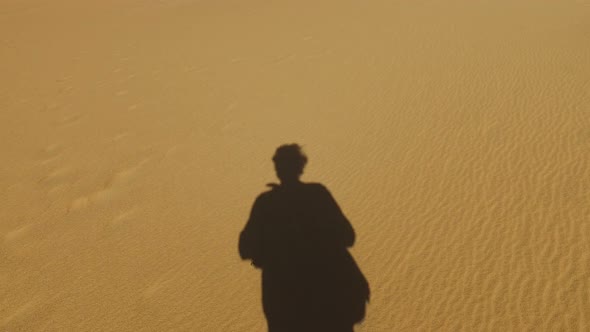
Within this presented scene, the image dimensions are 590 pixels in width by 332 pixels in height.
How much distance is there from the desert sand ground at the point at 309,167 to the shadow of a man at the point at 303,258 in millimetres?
137

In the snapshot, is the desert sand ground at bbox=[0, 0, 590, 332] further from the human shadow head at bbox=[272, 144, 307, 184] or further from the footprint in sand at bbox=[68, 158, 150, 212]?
the human shadow head at bbox=[272, 144, 307, 184]

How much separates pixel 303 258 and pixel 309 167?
1.76m

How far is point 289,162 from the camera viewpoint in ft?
19.8

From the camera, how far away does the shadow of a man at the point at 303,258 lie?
149 inches

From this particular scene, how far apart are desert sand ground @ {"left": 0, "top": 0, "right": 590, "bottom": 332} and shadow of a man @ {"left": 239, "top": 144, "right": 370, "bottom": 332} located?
5.4 inches

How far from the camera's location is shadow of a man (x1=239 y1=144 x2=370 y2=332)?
12.4 feet

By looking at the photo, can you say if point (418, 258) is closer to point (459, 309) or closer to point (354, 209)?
point (459, 309)

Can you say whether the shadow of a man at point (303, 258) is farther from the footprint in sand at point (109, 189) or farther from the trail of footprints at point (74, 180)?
the footprint in sand at point (109, 189)

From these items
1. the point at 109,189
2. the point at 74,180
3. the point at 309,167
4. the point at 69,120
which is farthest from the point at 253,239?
the point at 69,120

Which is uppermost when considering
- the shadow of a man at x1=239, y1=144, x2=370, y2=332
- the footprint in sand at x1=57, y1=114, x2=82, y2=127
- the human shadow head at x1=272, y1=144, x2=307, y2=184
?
the footprint in sand at x1=57, y1=114, x2=82, y2=127

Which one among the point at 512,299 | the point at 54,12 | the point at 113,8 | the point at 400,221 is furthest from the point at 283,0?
the point at 512,299

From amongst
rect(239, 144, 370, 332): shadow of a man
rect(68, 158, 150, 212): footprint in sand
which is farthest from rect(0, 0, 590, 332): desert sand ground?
rect(239, 144, 370, 332): shadow of a man

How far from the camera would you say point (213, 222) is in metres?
4.91

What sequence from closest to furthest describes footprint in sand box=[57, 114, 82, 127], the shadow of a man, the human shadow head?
the shadow of a man < the human shadow head < footprint in sand box=[57, 114, 82, 127]
